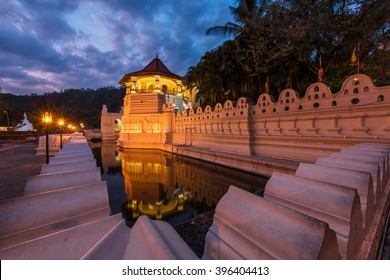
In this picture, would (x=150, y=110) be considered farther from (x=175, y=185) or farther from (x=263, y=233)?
(x=263, y=233)

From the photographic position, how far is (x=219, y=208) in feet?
6.22

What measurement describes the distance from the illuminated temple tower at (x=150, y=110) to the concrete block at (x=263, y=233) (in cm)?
1660

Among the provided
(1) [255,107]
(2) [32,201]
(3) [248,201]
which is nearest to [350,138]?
(1) [255,107]

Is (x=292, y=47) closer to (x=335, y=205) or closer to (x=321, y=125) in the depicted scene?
(x=321, y=125)

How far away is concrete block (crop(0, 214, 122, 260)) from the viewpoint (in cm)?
143

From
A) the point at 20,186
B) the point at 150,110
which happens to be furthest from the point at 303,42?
the point at 150,110

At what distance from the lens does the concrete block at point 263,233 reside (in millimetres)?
1157

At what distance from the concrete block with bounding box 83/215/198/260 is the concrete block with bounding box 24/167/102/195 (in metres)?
2.19

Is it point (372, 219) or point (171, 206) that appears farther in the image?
point (171, 206)

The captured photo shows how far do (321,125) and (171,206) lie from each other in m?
7.03

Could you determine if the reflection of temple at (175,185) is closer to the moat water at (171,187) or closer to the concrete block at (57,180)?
the moat water at (171,187)

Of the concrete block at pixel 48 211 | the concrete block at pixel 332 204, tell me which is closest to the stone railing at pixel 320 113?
the concrete block at pixel 332 204

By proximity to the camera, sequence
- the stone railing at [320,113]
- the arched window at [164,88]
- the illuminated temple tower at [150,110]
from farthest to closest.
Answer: the arched window at [164,88], the illuminated temple tower at [150,110], the stone railing at [320,113]

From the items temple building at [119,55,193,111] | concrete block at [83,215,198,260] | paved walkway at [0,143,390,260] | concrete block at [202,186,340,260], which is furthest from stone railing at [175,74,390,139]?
temple building at [119,55,193,111]
